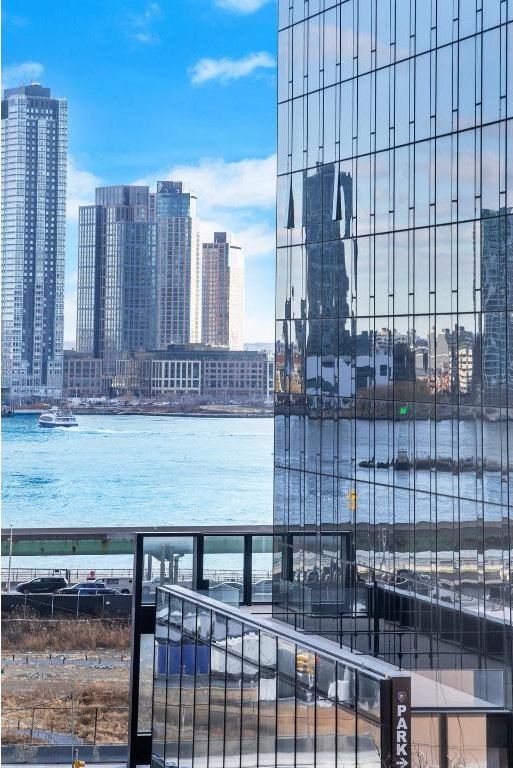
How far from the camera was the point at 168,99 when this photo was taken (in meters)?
112

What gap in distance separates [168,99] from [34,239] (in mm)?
18680

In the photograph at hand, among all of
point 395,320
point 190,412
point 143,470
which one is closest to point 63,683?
point 395,320

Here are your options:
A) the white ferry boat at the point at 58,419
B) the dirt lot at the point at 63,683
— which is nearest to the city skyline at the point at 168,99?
the white ferry boat at the point at 58,419

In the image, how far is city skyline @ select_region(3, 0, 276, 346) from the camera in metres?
109

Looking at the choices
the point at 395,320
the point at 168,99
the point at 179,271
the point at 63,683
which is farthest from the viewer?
the point at 179,271

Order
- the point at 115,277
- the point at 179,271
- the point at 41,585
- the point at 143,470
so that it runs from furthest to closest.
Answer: the point at 179,271 < the point at 115,277 < the point at 143,470 < the point at 41,585

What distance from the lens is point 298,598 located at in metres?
22.0

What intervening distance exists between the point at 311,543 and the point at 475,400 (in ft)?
20.4

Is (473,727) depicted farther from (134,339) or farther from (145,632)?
(134,339)

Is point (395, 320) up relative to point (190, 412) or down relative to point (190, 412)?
up

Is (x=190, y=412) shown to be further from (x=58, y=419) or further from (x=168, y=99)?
(x=168, y=99)

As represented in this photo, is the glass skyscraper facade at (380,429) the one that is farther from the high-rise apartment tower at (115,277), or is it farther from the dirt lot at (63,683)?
the high-rise apartment tower at (115,277)

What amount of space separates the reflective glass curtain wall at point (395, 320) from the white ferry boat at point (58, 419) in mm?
83849

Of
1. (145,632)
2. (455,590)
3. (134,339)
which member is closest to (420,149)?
(455,590)
